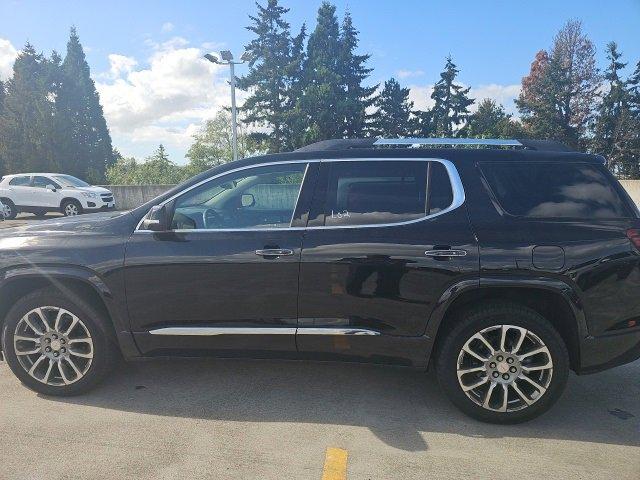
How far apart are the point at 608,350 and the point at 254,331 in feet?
7.69

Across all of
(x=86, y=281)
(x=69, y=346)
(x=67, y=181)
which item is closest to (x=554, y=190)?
(x=86, y=281)

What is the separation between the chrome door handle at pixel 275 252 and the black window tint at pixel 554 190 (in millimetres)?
1446

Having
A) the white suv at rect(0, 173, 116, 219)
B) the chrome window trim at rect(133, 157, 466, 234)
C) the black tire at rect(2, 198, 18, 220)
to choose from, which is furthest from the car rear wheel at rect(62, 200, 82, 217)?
the chrome window trim at rect(133, 157, 466, 234)

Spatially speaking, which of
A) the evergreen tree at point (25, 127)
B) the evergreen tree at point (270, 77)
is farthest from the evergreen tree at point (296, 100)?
the evergreen tree at point (25, 127)

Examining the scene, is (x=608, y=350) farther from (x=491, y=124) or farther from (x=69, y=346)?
(x=491, y=124)

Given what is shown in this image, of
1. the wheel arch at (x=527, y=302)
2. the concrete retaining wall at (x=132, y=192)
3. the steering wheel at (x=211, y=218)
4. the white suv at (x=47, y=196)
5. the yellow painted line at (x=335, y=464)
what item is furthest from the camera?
the concrete retaining wall at (x=132, y=192)

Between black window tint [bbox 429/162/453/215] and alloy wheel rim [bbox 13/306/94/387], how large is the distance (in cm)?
264

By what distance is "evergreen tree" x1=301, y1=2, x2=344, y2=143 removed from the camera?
3806 cm

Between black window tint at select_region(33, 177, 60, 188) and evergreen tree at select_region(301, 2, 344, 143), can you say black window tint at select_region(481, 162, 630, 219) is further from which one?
evergreen tree at select_region(301, 2, 344, 143)

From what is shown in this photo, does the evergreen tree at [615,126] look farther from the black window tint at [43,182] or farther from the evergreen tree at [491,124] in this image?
the black window tint at [43,182]

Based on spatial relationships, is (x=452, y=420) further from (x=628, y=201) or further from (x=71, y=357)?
(x=71, y=357)

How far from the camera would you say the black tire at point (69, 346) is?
3369 millimetres

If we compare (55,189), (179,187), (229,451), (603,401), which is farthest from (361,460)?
(55,189)

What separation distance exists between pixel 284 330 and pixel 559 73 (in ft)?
154
